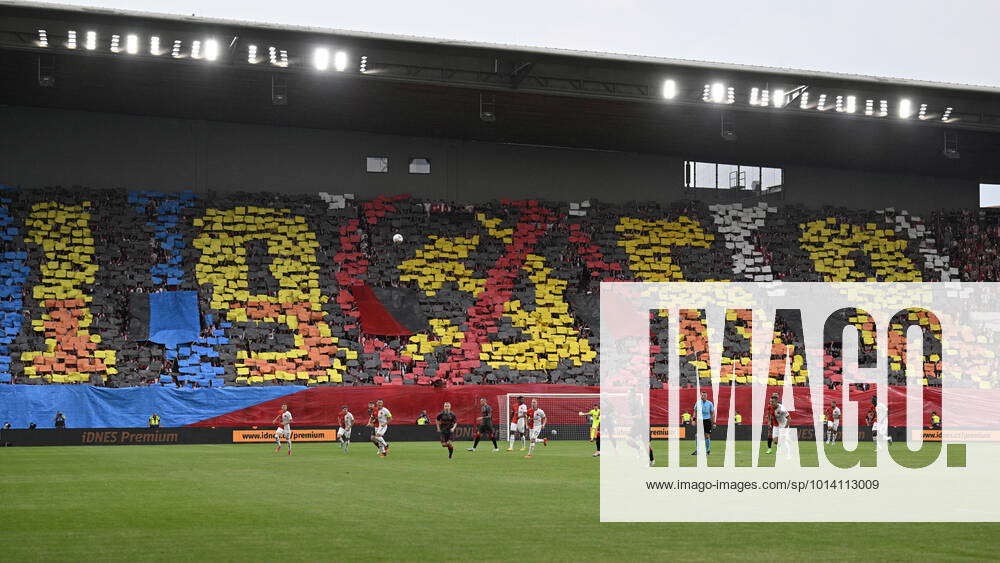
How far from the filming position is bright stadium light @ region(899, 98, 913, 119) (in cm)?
5081

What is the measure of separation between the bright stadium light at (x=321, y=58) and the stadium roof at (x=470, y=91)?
0.72ft

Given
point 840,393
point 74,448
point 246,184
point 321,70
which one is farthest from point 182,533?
point 246,184

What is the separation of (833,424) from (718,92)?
46.2 ft

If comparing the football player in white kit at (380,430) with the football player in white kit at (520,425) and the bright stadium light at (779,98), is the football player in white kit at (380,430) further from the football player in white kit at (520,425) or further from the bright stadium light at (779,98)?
the bright stadium light at (779,98)

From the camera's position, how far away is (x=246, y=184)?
56.7 m

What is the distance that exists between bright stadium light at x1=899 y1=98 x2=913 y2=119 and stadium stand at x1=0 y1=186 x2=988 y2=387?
33.1 feet

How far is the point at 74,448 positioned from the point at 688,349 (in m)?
26.5

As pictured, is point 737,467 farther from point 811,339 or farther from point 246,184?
point 246,184

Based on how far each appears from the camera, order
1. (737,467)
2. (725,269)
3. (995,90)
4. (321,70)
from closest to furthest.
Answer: (737,467) < (321,70) < (995,90) < (725,269)

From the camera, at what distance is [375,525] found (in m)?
16.8

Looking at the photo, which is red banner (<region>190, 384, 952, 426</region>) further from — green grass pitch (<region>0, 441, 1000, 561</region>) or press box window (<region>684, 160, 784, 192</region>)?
green grass pitch (<region>0, 441, 1000, 561</region>)

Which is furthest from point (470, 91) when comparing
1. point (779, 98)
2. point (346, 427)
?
point (346, 427)

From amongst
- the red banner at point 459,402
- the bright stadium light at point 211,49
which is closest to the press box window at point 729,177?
the red banner at point 459,402

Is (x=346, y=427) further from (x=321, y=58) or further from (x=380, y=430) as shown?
(x=321, y=58)
